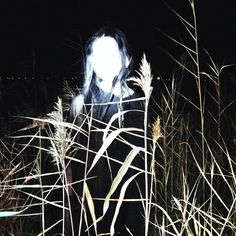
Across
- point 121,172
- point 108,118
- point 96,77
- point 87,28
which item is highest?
point 87,28

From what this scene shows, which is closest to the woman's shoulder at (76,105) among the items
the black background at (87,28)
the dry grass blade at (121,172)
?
the dry grass blade at (121,172)

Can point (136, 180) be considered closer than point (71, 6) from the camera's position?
Yes

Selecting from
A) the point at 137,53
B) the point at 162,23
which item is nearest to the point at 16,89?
the point at 137,53

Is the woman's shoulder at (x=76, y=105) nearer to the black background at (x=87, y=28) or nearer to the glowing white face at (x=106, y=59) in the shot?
the glowing white face at (x=106, y=59)

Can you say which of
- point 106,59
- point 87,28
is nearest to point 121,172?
point 106,59

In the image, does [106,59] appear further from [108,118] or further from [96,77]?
[108,118]

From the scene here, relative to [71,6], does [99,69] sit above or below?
below

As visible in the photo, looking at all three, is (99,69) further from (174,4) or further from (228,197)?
(174,4)

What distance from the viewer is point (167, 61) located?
3584 mm

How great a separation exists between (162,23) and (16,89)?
125 centimetres

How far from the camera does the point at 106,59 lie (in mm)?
1465

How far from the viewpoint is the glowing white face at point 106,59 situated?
146 cm

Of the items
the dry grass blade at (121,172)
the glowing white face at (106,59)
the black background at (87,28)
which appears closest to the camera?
the dry grass blade at (121,172)

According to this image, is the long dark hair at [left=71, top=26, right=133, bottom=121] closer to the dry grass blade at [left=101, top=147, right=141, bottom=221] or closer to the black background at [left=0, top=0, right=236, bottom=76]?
the dry grass blade at [left=101, top=147, right=141, bottom=221]
